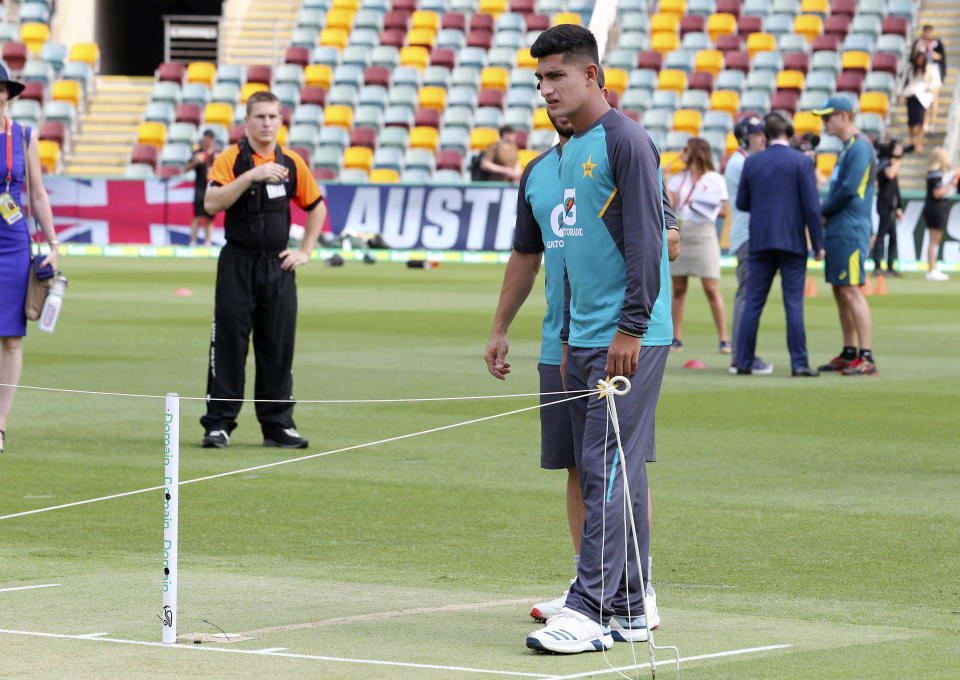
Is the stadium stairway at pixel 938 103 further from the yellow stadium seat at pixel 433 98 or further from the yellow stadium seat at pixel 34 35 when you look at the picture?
the yellow stadium seat at pixel 34 35

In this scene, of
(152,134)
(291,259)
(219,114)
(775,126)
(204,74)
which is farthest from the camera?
(204,74)

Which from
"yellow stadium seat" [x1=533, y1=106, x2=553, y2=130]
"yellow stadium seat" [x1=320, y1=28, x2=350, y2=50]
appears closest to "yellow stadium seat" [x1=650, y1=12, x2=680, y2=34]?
Answer: "yellow stadium seat" [x1=533, y1=106, x2=553, y2=130]

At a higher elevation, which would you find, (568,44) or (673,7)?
(568,44)

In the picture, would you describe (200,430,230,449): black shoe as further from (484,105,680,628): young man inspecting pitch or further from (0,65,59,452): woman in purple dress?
(484,105,680,628): young man inspecting pitch

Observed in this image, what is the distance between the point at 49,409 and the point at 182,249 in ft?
77.7

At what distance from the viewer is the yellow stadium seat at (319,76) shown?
4225 cm

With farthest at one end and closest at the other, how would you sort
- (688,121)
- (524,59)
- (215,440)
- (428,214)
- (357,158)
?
(524,59) < (357,158) < (688,121) < (428,214) < (215,440)

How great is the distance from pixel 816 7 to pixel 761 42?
186 cm

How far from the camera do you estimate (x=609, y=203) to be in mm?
5945

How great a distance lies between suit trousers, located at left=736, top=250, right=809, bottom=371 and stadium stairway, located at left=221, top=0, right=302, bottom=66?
30.4 metres

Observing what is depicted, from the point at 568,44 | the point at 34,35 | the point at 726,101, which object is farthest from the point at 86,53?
the point at 568,44

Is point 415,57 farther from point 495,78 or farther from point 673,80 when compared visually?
point 673,80

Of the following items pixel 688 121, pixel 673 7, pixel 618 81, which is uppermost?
pixel 673 7

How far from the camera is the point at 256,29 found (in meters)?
45.7
